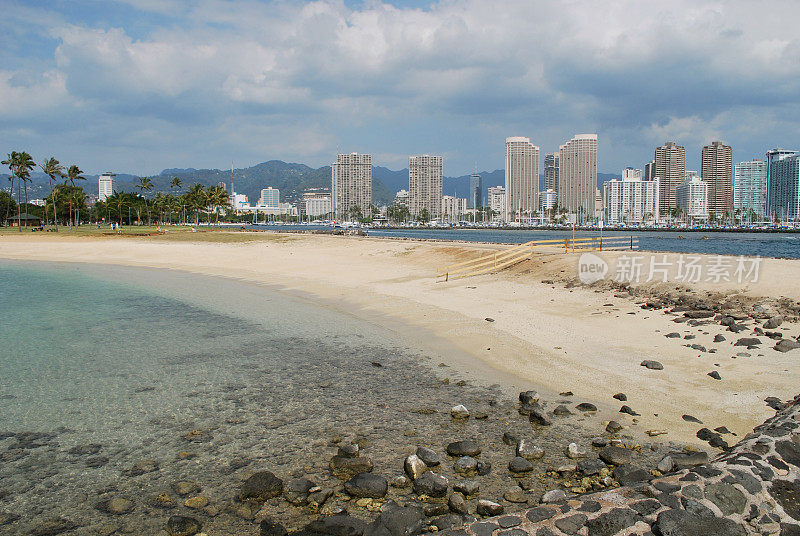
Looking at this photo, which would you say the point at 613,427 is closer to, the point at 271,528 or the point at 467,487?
the point at 467,487

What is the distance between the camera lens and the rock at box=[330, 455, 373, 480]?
6.23 metres

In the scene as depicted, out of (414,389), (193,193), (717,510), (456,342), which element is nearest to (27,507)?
(414,389)

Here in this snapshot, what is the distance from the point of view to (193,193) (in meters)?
121

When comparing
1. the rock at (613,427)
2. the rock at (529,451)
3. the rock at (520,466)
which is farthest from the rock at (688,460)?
the rock at (520,466)

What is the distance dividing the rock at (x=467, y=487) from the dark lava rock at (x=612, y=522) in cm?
180

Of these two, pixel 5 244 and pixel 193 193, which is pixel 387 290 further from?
pixel 193 193

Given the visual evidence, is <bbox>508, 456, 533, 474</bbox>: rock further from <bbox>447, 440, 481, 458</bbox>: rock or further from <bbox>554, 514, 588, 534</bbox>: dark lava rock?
<bbox>554, 514, 588, 534</bbox>: dark lava rock

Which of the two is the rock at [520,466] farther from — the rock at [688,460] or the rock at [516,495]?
the rock at [688,460]

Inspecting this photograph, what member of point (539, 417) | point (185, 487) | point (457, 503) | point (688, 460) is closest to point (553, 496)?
point (457, 503)

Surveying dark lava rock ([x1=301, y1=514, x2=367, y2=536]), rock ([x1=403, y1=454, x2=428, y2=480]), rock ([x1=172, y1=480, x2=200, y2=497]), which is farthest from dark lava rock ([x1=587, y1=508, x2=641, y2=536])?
rock ([x1=172, y1=480, x2=200, y2=497])

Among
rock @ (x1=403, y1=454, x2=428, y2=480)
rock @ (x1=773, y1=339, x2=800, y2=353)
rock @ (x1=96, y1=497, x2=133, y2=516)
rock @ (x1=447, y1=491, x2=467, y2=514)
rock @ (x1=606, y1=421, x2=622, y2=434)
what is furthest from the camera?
rock @ (x1=773, y1=339, x2=800, y2=353)

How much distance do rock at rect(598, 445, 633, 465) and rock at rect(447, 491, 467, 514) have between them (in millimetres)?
2093

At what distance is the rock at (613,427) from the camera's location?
7293 mm

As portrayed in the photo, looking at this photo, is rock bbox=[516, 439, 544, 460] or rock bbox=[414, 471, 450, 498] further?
rock bbox=[516, 439, 544, 460]
